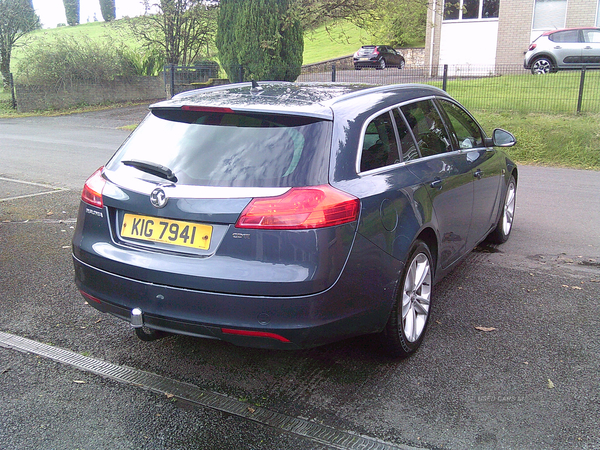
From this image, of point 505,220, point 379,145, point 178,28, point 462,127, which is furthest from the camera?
point 178,28

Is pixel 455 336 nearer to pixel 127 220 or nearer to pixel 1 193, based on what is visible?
pixel 127 220

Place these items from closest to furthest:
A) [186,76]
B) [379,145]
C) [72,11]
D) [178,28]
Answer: [379,145] < [186,76] < [178,28] < [72,11]

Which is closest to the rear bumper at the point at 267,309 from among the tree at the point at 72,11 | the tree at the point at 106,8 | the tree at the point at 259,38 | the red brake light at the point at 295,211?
the red brake light at the point at 295,211

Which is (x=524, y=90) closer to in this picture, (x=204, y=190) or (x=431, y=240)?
(x=431, y=240)

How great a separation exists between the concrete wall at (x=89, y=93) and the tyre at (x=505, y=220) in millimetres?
22980

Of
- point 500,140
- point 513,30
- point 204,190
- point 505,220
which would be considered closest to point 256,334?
point 204,190

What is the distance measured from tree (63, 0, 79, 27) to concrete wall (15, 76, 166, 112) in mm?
61114

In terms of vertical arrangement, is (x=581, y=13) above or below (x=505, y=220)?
above

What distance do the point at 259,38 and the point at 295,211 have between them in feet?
54.1

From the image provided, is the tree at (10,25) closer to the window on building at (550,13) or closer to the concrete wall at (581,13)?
the window on building at (550,13)

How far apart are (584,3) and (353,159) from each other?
28.1 meters

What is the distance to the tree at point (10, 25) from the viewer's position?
85.8 feet

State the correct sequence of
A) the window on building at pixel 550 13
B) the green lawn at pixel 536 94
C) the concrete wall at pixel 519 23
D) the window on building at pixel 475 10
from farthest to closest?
the window on building at pixel 475 10 → the window on building at pixel 550 13 → the concrete wall at pixel 519 23 → the green lawn at pixel 536 94

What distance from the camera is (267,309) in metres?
2.85
